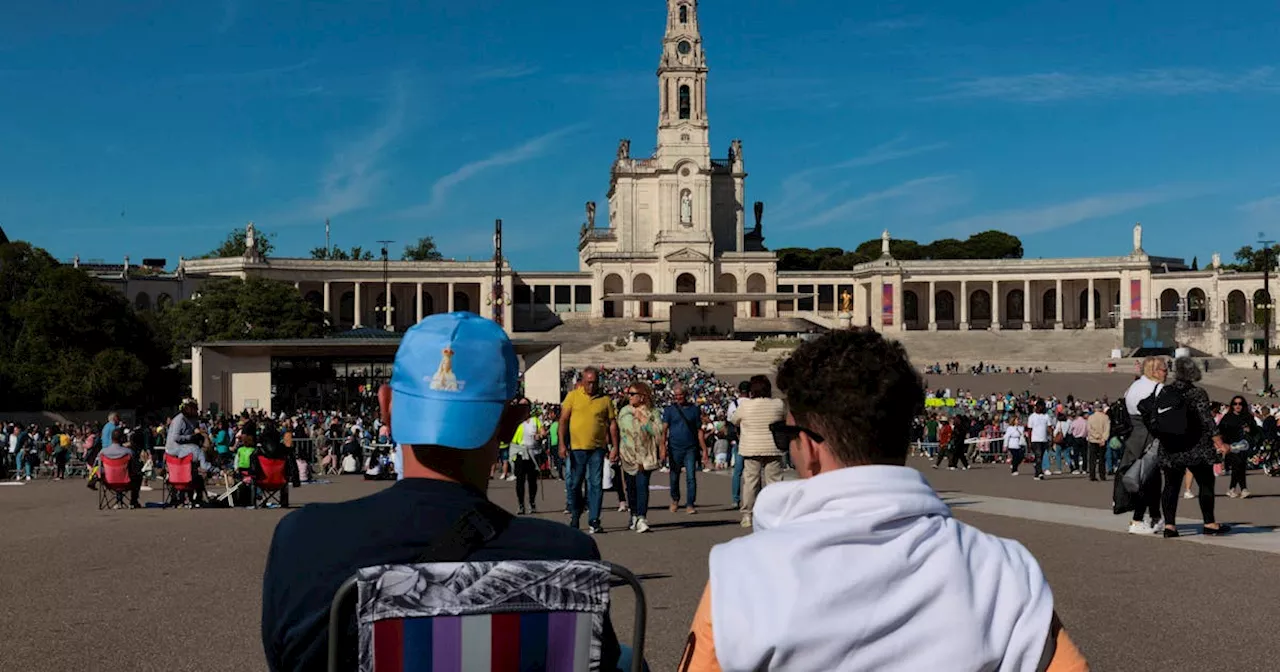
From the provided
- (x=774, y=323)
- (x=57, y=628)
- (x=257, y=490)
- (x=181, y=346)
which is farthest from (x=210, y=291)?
(x=57, y=628)

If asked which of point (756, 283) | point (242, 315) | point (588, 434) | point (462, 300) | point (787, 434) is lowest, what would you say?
point (588, 434)

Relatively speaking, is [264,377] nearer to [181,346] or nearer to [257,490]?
[257,490]

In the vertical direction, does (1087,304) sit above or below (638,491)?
above

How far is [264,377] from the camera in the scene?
34.6m

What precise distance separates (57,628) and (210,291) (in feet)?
220

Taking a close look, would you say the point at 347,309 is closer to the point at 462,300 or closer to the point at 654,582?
the point at 462,300

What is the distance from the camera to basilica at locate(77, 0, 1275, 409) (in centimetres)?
9662

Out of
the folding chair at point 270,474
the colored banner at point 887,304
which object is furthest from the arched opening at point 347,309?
the folding chair at point 270,474

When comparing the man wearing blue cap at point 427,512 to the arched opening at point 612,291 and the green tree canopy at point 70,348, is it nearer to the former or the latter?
the green tree canopy at point 70,348

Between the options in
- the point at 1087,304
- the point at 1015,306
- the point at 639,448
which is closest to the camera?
the point at 639,448

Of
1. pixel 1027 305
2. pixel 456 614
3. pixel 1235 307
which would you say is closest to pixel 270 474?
pixel 456 614

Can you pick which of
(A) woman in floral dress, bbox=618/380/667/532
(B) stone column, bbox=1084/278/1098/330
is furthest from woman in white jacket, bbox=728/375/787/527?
(B) stone column, bbox=1084/278/1098/330

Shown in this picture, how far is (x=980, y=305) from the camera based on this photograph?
110062 millimetres

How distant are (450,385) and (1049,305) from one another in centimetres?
10852
